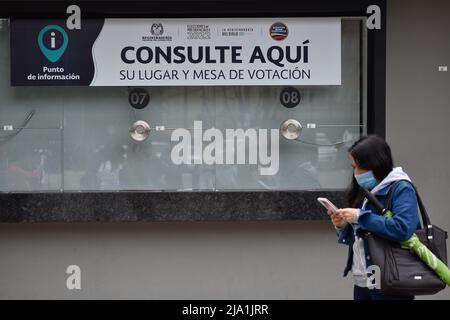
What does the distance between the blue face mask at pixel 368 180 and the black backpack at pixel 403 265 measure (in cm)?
14

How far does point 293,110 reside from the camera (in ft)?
27.3

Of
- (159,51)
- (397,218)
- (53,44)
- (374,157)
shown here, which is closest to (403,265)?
(397,218)

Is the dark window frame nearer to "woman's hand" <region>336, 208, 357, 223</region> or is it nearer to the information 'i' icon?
the information 'i' icon

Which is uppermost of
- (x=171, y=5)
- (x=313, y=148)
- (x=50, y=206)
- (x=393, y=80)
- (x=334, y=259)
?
(x=171, y=5)

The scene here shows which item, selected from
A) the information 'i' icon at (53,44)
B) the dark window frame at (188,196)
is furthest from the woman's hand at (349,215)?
the information 'i' icon at (53,44)

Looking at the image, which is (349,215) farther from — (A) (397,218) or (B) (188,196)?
(B) (188,196)

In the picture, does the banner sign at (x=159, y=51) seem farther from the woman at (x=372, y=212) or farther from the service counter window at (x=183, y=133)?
the woman at (x=372, y=212)

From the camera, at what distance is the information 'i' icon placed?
819 cm

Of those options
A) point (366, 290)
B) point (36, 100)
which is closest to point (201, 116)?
point (36, 100)

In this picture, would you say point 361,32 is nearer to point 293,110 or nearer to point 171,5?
point 293,110

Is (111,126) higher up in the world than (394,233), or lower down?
higher up

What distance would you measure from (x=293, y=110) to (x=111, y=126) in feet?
5.81

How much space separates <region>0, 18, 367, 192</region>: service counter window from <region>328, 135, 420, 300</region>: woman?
303cm

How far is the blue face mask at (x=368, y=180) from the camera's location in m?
5.14
